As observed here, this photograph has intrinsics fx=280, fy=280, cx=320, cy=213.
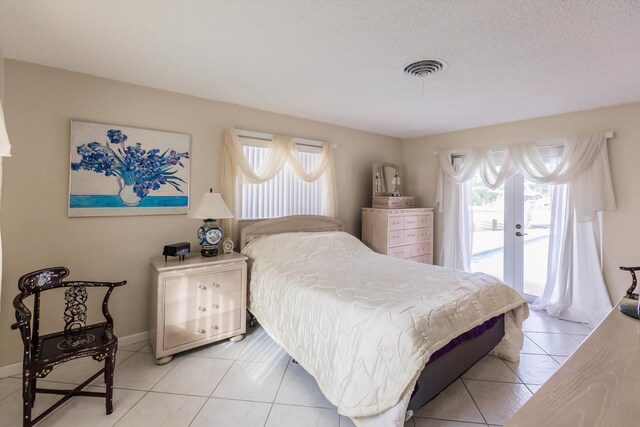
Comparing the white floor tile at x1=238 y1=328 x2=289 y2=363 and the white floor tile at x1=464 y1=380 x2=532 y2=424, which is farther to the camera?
the white floor tile at x1=238 y1=328 x2=289 y2=363

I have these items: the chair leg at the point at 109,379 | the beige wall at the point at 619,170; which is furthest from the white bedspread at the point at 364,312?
the beige wall at the point at 619,170

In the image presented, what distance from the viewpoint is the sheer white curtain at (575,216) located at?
3117mm

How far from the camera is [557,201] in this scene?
3477 millimetres

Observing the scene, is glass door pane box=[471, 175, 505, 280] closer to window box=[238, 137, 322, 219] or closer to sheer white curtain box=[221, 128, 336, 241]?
sheer white curtain box=[221, 128, 336, 241]

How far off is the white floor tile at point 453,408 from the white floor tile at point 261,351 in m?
1.16

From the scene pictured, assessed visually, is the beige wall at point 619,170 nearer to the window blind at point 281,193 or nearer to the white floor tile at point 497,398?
the white floor tile at point 497,398

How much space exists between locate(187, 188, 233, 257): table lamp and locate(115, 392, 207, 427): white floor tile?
1193mm

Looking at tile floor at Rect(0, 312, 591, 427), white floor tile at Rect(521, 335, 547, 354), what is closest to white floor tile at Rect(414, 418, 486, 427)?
tile floor at Rect(0, 312, 591, 427)

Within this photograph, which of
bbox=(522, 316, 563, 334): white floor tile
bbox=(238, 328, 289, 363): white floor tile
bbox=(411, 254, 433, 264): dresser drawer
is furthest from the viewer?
bbox=(411, 254, 433, 264): dresser drawer

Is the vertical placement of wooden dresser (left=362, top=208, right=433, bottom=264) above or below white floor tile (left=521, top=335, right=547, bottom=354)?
above

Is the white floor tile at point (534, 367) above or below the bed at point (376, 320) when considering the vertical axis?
below

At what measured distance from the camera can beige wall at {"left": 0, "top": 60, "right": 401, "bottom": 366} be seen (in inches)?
85.7

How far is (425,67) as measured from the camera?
221 cm

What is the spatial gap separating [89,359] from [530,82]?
4.59m
